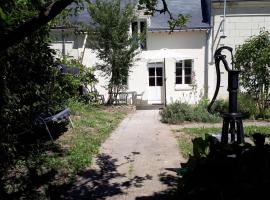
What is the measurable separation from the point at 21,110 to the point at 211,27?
49.8ft

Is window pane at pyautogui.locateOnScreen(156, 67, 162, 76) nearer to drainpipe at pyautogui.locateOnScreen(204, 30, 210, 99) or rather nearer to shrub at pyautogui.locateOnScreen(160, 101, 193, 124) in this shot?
drainpipe at pyautogui.locateOnScreen(204, 30, 210, 99)

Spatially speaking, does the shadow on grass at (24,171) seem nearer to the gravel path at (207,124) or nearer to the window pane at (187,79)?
the gravel path at (207,124)

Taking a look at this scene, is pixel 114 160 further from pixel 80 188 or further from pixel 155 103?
pixel 155 103

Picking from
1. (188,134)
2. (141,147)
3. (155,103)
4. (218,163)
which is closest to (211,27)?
(155,103)

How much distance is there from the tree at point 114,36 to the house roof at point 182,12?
1.60m

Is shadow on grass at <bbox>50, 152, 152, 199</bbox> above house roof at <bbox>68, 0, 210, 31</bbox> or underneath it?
underneath

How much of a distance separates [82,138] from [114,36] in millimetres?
8634

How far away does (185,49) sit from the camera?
21.5 m

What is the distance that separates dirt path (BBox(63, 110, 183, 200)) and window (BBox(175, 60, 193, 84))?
381 inches

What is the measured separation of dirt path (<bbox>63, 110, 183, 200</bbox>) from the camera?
6574mm

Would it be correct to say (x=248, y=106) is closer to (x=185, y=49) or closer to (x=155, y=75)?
(x=185, y=49)

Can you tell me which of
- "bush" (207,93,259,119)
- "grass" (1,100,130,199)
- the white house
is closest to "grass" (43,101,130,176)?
"grass" (1,100,130,199)

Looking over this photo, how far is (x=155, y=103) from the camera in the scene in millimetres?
21859

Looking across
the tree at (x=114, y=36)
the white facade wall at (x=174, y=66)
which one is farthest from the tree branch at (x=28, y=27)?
the white facade wall at (x=174, y=66)
